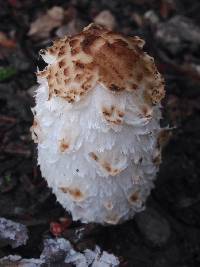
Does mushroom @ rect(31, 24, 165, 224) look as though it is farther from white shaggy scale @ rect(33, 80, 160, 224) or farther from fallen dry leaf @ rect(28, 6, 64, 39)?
fallen dry leaf @ rect(28, 6, 64, 39)

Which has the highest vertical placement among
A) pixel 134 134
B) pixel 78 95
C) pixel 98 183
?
pixel 78 95

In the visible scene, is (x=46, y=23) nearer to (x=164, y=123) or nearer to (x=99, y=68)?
(x=164, y=123)

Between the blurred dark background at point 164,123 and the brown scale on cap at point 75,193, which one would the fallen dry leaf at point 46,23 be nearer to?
the blurred dark background at point 164,123

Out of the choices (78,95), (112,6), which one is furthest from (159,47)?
(78,95)

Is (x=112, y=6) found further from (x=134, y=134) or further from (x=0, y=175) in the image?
(x=134, y=134)

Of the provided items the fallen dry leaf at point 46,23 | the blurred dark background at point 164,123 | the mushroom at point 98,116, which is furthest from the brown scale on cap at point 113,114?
the fallen dry leaf at point 46,23
